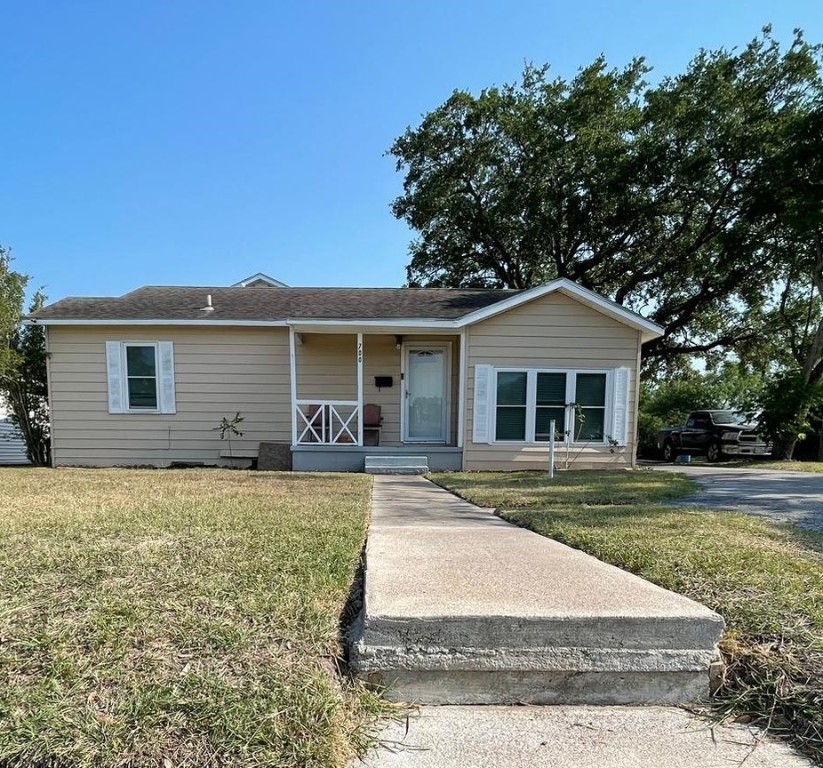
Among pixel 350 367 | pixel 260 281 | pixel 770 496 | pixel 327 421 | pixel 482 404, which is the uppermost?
pixel 260 281

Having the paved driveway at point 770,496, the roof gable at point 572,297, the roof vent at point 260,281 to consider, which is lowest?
the paved driveway at point 770,496

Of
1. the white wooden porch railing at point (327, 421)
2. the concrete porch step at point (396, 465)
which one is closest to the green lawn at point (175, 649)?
the concrete porch step at point (396, 465)

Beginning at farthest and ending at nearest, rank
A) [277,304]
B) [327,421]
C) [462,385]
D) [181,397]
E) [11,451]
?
1. [11,451]
2. [277,304]
3. [327,421]
4. [181,397]
5. [462,385]

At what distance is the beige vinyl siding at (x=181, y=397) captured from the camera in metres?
8.97

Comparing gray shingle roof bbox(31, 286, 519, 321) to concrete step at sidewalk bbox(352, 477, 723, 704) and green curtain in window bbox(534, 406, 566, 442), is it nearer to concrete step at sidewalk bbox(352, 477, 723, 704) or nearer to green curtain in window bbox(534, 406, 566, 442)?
green curtain in window bbox(534, 406, 566, 442)

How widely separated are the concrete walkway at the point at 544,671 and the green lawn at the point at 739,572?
0.43 ft

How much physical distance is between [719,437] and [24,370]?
17.2m

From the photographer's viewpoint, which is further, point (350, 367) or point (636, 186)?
point (636, 186)

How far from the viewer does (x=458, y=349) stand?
9602 mm

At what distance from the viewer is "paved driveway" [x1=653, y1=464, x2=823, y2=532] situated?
4.39 meters

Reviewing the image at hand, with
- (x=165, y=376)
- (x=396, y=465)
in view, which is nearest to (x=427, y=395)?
(x=396, y=465)

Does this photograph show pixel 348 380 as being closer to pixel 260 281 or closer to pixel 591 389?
pixel 591 389

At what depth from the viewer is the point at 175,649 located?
1.68 meters

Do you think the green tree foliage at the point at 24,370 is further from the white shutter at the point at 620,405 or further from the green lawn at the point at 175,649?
the white shutter at the point at 620,405
